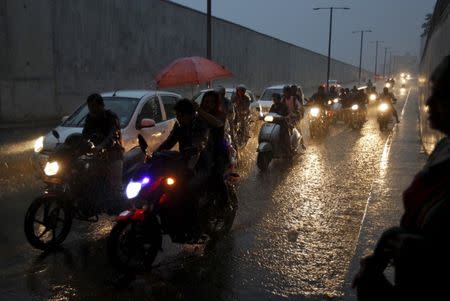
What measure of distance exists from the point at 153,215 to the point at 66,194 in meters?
1.31

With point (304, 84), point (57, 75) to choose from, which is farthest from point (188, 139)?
point (304, 84)

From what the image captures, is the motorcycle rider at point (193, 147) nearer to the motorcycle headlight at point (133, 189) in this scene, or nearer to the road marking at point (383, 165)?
the motorcycle headlight at point (133, 189)

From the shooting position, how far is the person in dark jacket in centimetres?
202

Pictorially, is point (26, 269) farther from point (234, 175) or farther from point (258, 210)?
point (258, 210)

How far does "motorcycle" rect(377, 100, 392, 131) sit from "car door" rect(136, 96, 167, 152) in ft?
37.6

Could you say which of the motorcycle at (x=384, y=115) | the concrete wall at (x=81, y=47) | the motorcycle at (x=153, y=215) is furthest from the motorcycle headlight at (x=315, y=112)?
the motorcycle at (x=153, y=215)

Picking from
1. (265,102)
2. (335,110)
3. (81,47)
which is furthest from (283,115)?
(81,47)

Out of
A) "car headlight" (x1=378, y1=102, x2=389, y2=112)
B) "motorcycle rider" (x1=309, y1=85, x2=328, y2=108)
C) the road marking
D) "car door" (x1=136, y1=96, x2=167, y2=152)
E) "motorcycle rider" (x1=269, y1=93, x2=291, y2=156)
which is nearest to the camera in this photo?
the road marking

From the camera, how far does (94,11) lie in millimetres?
27500

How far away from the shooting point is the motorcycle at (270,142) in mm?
11148

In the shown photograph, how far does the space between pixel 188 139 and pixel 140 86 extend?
26.9m

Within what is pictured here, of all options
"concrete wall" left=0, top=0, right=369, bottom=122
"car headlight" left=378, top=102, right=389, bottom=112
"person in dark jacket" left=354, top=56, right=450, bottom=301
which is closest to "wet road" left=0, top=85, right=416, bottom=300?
"person in dark jacket" left=354, top=56, right=450, bottom=301

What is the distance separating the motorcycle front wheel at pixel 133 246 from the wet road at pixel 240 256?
0.15 m

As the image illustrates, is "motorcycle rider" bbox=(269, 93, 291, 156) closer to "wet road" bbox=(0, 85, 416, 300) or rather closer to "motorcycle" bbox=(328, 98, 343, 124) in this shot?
"wet road" bbox=(0, 85, 416, 300)
